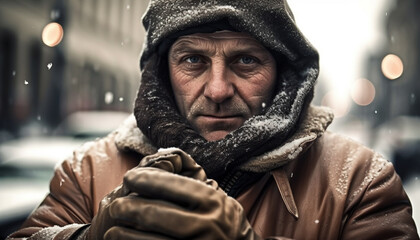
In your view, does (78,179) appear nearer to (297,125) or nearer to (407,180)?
(297,125)

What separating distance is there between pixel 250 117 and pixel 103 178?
727 millimetres

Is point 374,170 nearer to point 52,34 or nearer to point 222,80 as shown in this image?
point 222,80

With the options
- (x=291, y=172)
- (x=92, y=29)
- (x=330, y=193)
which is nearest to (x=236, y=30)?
(x=291, y=172)

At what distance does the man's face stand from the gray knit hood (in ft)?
0.17

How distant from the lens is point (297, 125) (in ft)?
6.98

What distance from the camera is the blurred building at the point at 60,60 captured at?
625 inches

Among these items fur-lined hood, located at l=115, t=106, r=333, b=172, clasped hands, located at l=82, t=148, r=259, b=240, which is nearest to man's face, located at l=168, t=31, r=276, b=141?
fur-lined hood, located at l=115, t=106, r=333, b=172

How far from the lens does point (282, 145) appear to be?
200 centimetres

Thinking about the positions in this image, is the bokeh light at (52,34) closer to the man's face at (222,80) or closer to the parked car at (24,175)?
the parked car at (24,175)

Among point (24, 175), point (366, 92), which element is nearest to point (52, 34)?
point (24, 175)

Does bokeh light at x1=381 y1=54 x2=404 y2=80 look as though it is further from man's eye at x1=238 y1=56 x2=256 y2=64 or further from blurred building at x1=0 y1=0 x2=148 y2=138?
man's eye at x1=238 y1=56 x2=256 y2=64

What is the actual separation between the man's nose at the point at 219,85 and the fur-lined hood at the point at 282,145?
1.01 feet

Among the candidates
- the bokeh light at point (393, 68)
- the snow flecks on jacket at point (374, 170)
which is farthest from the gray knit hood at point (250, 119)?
the bokeh light at point (393, 68)

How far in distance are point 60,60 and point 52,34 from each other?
242cm
